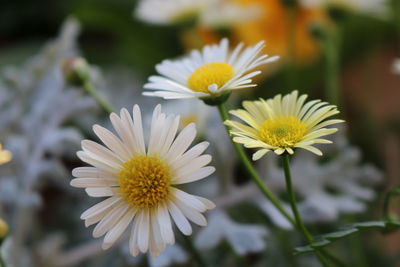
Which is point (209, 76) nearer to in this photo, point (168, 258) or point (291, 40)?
point (168, 258)

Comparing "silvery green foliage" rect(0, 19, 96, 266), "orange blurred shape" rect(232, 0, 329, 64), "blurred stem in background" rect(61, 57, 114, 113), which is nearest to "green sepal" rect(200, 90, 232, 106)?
"blurred stem in background" rect(61, 57, 114, 113)

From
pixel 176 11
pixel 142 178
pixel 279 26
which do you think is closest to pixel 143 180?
pixel 142 178

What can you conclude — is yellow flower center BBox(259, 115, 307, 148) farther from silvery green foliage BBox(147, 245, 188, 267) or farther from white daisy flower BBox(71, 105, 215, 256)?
silvery green foliage BBox(147, 245, 188, 267)

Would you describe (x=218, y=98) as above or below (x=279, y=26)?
below

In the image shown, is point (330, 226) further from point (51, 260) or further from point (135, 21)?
point (135, 21)

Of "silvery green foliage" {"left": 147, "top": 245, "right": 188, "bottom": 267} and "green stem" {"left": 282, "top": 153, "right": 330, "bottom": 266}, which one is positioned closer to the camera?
"green stem" {"left": 282, "top": 153, "right": 330, "bottom": 266}

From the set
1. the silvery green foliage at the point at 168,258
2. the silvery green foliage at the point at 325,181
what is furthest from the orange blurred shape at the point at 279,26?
the silvery green foliage at the point at 168,258
